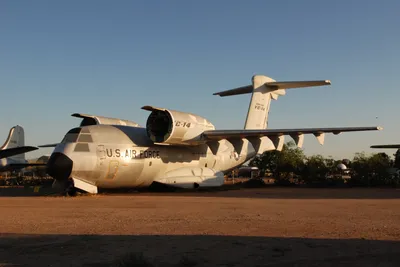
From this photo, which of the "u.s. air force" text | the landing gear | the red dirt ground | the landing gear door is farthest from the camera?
the "u.s. air force" text

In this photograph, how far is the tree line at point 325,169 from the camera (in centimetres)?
3493

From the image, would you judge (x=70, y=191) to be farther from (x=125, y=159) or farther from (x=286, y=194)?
(x=286, y=194)

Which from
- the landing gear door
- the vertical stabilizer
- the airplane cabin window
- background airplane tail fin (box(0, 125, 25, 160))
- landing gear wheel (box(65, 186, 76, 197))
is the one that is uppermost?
the vertical stabilizer

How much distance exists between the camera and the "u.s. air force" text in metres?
21.4

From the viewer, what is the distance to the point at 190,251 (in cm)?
679

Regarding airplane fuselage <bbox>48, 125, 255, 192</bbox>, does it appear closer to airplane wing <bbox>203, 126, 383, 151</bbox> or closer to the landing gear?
the landing gear

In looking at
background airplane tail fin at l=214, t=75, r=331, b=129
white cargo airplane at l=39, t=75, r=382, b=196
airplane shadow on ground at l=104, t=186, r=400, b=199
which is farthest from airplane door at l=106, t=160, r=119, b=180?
background airplane tail fin at l=214, t=75, r=331, b=129

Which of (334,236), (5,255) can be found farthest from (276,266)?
(5,255)

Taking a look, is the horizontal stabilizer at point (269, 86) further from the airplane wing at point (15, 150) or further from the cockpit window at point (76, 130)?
the airplane wing at point (15, 150)

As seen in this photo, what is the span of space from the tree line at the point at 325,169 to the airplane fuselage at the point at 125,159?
1143 cm

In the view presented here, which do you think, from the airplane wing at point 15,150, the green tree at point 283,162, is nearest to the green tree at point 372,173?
the green tree at point 283,162

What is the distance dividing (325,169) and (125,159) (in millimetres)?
23132

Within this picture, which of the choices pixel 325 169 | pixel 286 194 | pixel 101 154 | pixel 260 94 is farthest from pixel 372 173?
pixel 101 154

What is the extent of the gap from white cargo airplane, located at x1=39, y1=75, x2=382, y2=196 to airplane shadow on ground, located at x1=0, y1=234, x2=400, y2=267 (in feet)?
40.1
